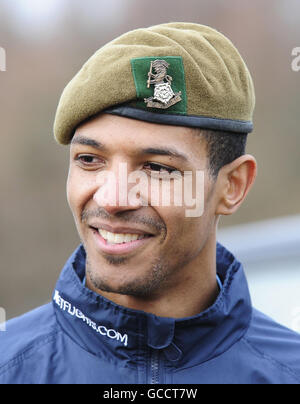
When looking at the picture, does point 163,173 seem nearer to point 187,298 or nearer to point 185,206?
point 185,206

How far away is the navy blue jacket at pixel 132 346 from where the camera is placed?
2.25m

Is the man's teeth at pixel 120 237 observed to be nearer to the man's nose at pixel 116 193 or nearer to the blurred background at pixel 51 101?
the man's nose at pixel 116 193

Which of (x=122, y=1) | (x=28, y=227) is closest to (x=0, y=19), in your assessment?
(x=122, y=1)

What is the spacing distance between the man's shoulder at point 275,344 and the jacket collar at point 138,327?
80mm

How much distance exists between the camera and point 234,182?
8.52 ft

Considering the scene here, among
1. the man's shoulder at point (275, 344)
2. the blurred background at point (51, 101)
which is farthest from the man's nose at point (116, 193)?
the blurred background at point (51, 101)

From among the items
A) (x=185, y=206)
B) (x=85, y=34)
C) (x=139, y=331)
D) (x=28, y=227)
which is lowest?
(x=28, y=227)

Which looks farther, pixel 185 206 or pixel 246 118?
pixel 246 118

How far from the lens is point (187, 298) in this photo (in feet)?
8.11

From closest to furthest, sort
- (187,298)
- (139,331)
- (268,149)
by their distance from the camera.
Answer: (139,331) → (187,298) → (268,149)

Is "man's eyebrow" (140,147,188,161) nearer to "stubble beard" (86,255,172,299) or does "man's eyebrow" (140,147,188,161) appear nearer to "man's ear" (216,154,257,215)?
"man's ear" (216,154,257,215)
